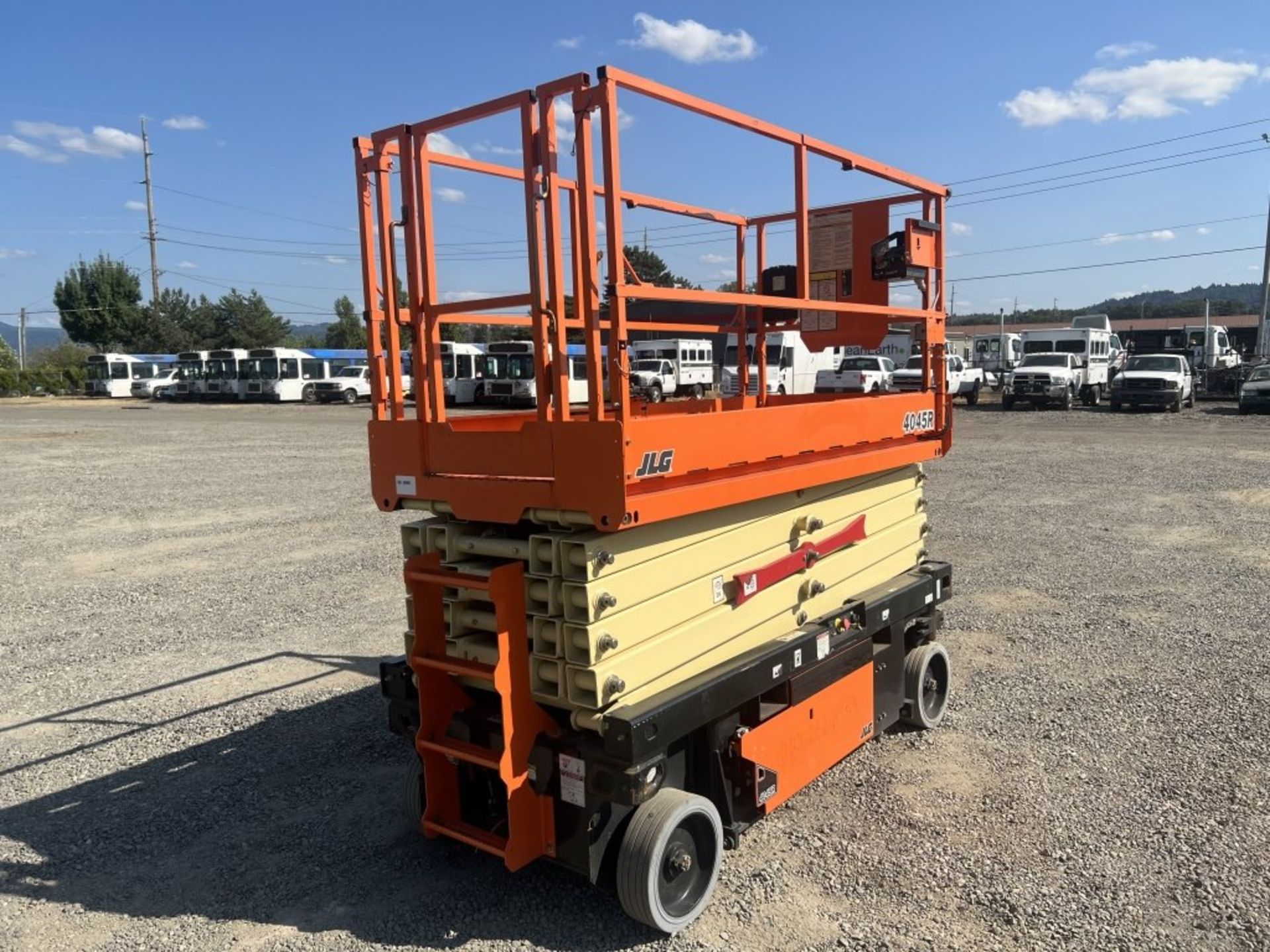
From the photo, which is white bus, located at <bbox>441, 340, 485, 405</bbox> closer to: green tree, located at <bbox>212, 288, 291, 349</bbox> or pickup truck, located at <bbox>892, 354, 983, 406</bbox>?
pickup truck, located at <bbox>892, 354, 983, 406</bbox>

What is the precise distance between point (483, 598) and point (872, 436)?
218cm

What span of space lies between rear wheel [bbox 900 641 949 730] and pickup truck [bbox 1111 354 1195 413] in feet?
88.0

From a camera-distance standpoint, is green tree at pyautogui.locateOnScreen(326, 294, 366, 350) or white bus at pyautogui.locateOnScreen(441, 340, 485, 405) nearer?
white bus at pyautogui.locateOnScreen(441, 340, 485, 405)

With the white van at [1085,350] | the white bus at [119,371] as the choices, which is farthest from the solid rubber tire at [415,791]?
the white bus at [119,371]

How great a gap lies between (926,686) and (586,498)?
2994 mm


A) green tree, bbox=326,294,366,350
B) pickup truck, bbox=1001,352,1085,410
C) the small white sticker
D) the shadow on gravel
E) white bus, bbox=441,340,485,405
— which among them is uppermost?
green tree, bbox=326,294,366,350

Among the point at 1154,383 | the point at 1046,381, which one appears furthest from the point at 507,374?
the point at 1154,383

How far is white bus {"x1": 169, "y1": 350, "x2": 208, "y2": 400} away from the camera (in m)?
46.0

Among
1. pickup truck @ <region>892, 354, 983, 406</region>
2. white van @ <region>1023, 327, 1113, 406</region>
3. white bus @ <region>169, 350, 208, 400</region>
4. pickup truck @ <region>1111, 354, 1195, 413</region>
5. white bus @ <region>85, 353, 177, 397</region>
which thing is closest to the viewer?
pickup truck @ <region>1111, 354, 1195, 413</region>

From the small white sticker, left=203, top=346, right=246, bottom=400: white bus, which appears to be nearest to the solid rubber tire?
the small white sticker

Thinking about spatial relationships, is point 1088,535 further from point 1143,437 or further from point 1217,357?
point 1217,357

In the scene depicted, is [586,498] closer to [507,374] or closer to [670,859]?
[670,859]

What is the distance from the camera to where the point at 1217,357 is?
36.1 metres

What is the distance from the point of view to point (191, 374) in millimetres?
46719
